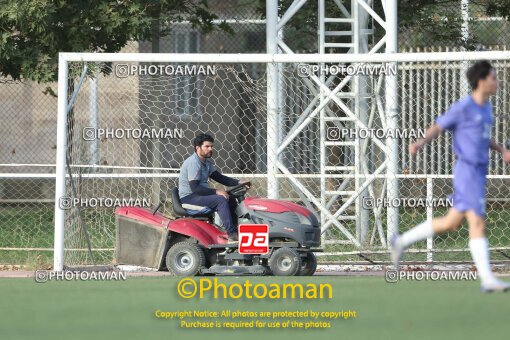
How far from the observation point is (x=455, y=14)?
21.5 metres

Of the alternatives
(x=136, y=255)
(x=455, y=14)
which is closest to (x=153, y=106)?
(x=136, y=255)

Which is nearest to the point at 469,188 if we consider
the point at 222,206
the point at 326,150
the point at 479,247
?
the point at 479,247

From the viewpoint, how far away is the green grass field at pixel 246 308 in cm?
861

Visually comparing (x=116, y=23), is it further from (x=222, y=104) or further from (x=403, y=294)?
(x=403, y=294)

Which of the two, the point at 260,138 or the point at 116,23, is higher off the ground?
the point at 116,23

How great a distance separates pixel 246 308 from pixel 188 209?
4236 mm

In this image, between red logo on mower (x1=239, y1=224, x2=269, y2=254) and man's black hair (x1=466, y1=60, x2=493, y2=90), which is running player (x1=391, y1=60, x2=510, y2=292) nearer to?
man's black hair (x1=466, y1=60, x2=493, y2=90)

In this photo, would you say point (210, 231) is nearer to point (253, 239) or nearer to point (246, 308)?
point (253, 239)

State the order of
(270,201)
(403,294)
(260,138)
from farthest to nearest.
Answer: (260,138), (270,201), (403,294)

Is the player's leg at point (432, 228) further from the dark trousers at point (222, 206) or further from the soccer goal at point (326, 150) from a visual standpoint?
the soccer goal at point (326, 150)

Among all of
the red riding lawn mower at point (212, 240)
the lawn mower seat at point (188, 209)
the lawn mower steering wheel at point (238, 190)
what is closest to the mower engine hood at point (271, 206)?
the red riding lawn mower at point (212, 240)

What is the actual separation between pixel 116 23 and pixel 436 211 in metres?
4.97

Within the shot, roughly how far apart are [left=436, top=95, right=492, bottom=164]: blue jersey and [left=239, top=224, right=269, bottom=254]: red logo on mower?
4.35m

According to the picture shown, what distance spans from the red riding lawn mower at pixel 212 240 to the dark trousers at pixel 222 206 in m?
0.10
